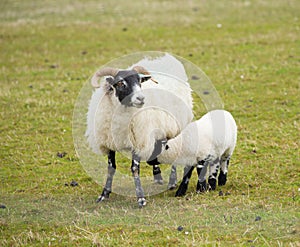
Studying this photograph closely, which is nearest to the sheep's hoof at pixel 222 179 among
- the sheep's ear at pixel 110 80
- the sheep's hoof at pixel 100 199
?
the sheep's hoof at pixel 100 199

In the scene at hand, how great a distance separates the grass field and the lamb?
0.37 meters

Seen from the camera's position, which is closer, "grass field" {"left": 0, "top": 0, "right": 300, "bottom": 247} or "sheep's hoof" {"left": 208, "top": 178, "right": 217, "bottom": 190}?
"grass field" {"left": 0, "top": 0, "right": 300, "bottom": 247}

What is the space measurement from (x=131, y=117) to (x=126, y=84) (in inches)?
26.0

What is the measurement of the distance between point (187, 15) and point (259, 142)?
15.6 metres

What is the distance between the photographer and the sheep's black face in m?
8.80

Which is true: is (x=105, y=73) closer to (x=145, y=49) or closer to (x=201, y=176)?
(x=201, y=176)

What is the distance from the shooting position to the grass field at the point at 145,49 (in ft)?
26.0

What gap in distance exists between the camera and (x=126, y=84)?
894 cm

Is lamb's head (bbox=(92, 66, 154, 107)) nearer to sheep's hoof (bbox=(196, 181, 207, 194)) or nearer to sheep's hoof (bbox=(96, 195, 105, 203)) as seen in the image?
sheep's hoof (bbox=(96, 195, 105, 203))

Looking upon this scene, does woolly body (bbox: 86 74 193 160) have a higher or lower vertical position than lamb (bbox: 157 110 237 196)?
higher

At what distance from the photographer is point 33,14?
29.2 metres

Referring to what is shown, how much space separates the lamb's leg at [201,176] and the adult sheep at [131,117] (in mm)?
747

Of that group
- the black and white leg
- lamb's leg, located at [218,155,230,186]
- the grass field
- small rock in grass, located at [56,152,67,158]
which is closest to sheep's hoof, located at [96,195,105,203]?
the grass field

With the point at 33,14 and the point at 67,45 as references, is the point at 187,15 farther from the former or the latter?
the point at 33,14
